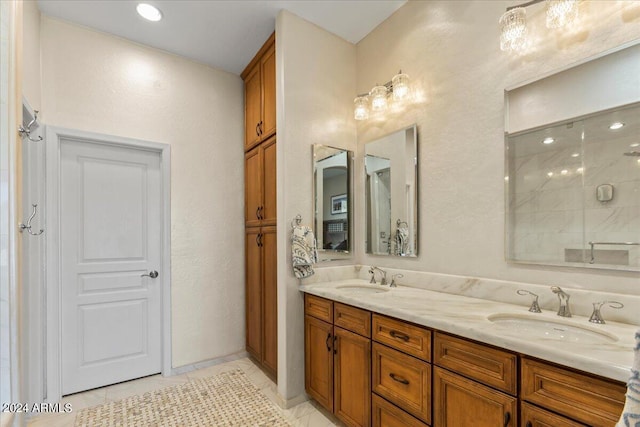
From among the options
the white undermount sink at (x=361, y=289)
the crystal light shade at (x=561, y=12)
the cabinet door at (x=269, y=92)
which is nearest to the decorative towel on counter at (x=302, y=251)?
the white undermount sink at (x=361, y=289)

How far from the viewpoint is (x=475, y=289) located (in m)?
1.76

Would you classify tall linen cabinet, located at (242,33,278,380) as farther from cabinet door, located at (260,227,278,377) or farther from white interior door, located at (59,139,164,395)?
white interior door, located at (59,139,164,395)

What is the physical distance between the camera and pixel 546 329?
1354 millimetres

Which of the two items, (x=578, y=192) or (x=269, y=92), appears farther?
(x=269, y=92)

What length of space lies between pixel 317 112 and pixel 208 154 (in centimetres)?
125

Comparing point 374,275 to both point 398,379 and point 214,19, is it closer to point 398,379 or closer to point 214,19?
point 398,379

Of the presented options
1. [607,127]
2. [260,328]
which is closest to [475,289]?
[607,127]

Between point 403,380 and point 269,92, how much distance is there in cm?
237

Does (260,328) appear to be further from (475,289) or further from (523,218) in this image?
(523,218)

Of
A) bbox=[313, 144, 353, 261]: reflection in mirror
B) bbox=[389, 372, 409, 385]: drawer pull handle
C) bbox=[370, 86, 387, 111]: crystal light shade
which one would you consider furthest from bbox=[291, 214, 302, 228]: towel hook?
bbox=[389, 372, 409, 385]: drawer pull handle

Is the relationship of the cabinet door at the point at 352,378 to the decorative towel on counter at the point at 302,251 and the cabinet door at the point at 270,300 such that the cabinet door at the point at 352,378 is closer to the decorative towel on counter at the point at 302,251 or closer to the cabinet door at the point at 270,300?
the decorative towel on counter at the point at 302,251

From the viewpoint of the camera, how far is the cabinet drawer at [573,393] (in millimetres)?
894

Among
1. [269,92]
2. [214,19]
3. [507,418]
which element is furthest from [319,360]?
[214,19]

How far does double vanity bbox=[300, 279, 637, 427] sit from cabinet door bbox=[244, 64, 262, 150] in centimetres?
163
